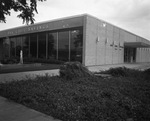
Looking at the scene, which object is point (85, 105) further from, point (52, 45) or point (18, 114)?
point (52, 45)

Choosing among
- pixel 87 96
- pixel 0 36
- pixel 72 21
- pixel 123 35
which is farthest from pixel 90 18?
pixel 0 36

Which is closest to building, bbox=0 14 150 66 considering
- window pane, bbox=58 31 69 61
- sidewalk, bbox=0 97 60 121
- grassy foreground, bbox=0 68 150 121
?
window pane, bbox=58 31 69 61

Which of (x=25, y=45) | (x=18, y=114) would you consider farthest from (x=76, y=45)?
(x=18, y=114)

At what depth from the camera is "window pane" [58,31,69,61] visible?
2141 centimetres

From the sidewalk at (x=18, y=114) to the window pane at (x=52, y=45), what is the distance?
1887 centimetres

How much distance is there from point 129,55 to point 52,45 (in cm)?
2132

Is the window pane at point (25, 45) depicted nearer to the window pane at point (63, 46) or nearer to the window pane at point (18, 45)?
the window pane at point (18, 45)

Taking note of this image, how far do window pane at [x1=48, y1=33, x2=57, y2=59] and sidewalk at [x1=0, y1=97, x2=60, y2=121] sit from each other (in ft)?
61.9

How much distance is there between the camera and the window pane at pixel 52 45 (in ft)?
75.7

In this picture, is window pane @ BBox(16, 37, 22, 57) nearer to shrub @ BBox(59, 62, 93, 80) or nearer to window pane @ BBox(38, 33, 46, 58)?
window pane @ BBox(38, 33, 46, 58)

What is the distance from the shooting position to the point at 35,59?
24.6m

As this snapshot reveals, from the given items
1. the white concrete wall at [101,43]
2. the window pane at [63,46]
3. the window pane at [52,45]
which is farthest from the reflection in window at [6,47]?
Answer: the white concrete wall at [101,43]

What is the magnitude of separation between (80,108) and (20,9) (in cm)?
847

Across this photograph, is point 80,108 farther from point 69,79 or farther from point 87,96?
point 69,79
